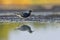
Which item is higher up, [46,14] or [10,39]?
[46,14]

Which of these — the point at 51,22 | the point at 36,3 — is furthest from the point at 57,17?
the point at 36,3

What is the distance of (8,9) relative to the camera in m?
1.28

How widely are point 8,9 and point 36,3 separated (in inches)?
7.6

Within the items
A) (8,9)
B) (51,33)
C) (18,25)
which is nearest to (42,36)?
(51,33)

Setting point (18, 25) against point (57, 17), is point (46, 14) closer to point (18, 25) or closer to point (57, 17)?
point (57, 17)

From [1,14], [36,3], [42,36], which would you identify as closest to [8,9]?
[1,14]

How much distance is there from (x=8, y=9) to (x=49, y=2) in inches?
11.1

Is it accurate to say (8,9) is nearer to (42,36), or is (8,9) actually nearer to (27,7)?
(27,7)

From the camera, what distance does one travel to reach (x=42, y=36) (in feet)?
3.88

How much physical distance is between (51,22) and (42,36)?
0.12 meters

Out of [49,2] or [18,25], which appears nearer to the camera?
[18,25]

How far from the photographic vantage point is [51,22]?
4.09 ft

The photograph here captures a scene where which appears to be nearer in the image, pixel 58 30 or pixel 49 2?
pixel 58 30

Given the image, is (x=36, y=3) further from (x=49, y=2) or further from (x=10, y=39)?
(x=10, y=39)
